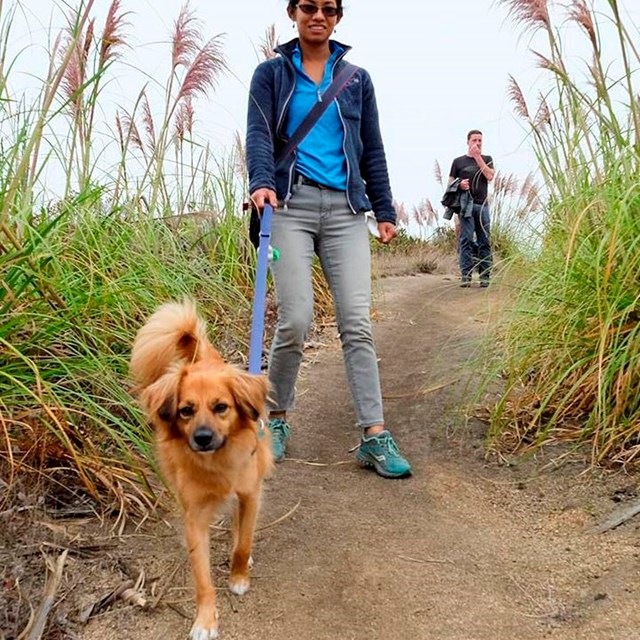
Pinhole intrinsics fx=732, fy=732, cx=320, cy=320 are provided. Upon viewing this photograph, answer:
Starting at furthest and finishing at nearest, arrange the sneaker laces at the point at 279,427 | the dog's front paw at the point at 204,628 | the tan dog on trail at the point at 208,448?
the sneaker laces at the point at 279,427
the tan dog on trail at the point at 208,448
the dog's front paw at the point at 204,628

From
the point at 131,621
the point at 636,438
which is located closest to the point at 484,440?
the point at 636,438

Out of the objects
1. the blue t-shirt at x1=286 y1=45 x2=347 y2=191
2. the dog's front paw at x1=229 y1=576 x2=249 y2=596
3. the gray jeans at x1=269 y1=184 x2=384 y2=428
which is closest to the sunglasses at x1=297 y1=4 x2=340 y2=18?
the blue t-shirt at x1=286 y1=45 x2=347 y2=191

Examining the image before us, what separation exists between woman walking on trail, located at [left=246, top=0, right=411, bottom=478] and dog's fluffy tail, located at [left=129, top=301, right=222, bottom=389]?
30.3 inches

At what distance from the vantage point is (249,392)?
2.39 metres

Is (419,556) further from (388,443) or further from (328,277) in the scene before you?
(328,277)

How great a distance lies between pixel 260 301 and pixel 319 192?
2.85 feet

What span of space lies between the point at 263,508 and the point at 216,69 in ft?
9.30

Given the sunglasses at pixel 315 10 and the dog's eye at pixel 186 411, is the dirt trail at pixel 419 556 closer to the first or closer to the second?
the dog's eye at pixel 186 411

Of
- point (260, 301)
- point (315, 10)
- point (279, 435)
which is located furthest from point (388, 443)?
point (315, 10)

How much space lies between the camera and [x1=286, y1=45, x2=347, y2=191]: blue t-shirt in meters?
3.34

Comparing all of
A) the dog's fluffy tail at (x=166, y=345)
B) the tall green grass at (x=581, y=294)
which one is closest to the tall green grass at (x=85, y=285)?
the dog's fluffy tail at (x=166, y=345)

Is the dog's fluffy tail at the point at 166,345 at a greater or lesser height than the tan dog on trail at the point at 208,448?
greater

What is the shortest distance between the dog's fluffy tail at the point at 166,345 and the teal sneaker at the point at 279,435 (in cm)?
101

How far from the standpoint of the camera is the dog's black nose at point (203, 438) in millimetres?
2248
